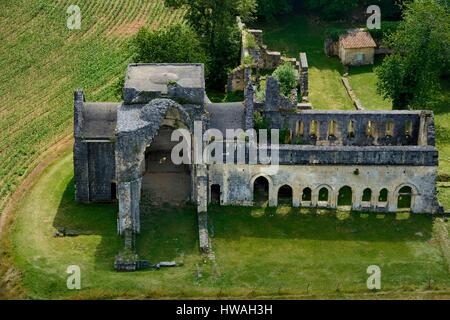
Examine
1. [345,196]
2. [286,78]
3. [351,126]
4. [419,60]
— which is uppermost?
[419,60]

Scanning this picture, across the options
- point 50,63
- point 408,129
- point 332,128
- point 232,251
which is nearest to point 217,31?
point 50,63

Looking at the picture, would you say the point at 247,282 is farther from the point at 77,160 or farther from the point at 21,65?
the point at 21,65

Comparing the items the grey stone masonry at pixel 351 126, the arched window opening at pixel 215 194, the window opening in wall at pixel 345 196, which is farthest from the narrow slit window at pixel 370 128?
the arched window opening at pixel 215 194

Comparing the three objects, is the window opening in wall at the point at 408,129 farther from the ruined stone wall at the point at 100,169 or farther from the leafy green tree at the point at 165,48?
the ruined stone wall at the point at 100,169

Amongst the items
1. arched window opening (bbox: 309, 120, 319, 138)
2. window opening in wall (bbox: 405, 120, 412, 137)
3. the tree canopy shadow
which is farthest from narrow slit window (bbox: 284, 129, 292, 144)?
the tree canopy shadow

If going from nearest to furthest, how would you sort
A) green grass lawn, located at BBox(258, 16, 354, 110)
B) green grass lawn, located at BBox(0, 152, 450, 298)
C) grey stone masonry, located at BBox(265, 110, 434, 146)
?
green grass lawn, located at BBox(0, 152, 450, 298), grey stone masonry, located at BBox(265, 110, 434, 146), green grass lawn, located at BBox(258, 16, 354, 110)

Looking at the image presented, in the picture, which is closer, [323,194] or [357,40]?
[323,194]

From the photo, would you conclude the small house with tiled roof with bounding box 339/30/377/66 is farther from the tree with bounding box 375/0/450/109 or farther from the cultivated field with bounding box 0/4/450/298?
the tree with bounding box 375/0/450/109

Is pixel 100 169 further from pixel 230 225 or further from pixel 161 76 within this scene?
pixel 230 225
